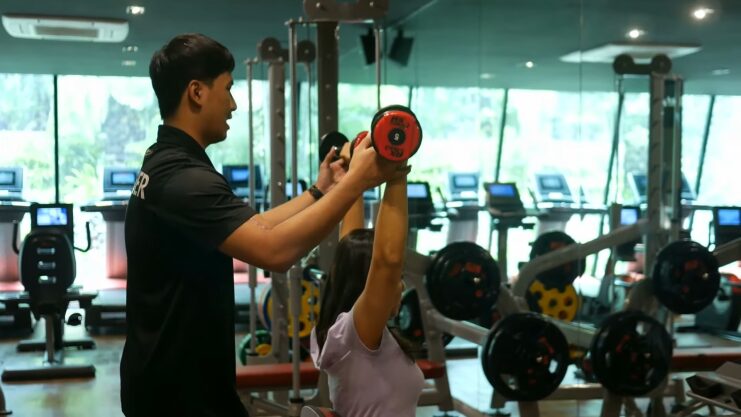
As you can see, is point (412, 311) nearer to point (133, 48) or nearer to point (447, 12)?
point (447, 12)

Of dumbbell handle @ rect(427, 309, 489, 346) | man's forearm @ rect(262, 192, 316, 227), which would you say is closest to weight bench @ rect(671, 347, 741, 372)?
dumbbell handle @ rect(427, 309, 489, 346)

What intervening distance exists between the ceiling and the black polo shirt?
2.51 m

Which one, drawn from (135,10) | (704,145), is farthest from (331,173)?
(135,10)

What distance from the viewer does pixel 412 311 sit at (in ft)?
14.7

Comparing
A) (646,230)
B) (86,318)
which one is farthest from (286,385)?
(86,318)

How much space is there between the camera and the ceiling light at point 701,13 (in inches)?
129

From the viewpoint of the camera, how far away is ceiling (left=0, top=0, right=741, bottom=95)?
332cm

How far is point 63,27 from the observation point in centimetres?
632

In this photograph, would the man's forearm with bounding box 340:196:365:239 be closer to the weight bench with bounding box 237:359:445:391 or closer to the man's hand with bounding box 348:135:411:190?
the man's hand with bounding box 348:135:411:190

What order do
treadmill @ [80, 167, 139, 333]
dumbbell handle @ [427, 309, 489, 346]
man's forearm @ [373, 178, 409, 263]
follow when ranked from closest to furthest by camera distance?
man's forearm @ [373, 178, 409, 263], dumbbell handle @ [427, 309, 489, 346], treadmill @ [80, 167, 139, 333]

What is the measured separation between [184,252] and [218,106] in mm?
230

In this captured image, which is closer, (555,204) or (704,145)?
(704,145)

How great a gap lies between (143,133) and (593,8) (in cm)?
679

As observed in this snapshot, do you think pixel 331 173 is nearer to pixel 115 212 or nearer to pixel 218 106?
pixel 218 106
